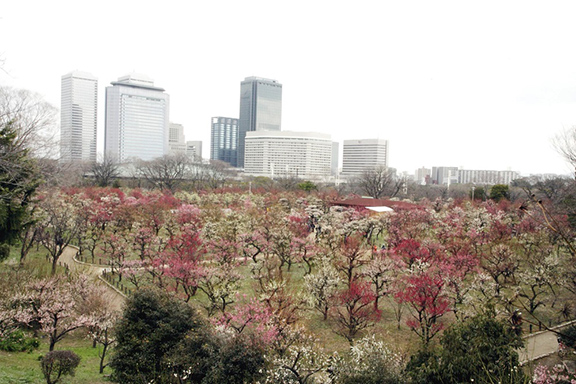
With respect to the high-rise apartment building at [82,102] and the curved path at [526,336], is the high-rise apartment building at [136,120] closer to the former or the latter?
the high-rise apartment building at [82,102]

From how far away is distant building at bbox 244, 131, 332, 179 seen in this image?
152 metres

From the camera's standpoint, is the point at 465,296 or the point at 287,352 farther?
the point at 465,296

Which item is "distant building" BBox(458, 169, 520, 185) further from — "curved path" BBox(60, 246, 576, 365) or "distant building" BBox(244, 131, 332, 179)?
"curved path" BBox(60, 246, 576, 365)

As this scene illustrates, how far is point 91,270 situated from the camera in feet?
75.3

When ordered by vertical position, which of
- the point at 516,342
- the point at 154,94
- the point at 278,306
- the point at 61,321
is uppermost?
the point at 154,94

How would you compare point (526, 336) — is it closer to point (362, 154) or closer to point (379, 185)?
point (379, 185)

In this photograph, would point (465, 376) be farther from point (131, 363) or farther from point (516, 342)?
point (131, 363)

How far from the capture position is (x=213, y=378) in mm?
9797

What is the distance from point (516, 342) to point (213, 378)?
6890 mm

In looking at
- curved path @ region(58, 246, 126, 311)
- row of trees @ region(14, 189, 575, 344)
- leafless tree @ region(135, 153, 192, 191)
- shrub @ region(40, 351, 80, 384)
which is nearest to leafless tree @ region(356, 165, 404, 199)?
row of trees @ region(14, 189, 575, 344)

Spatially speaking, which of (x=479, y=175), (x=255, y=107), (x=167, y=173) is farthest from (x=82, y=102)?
(x=479, y=175)

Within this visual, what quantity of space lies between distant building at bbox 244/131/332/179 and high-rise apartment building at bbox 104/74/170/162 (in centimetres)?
3335

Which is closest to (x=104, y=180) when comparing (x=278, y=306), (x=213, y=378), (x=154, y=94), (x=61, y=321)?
(x=61, y=321)

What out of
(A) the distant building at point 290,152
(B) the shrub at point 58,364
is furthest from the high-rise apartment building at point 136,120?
(B) the shrub at point 58,364
